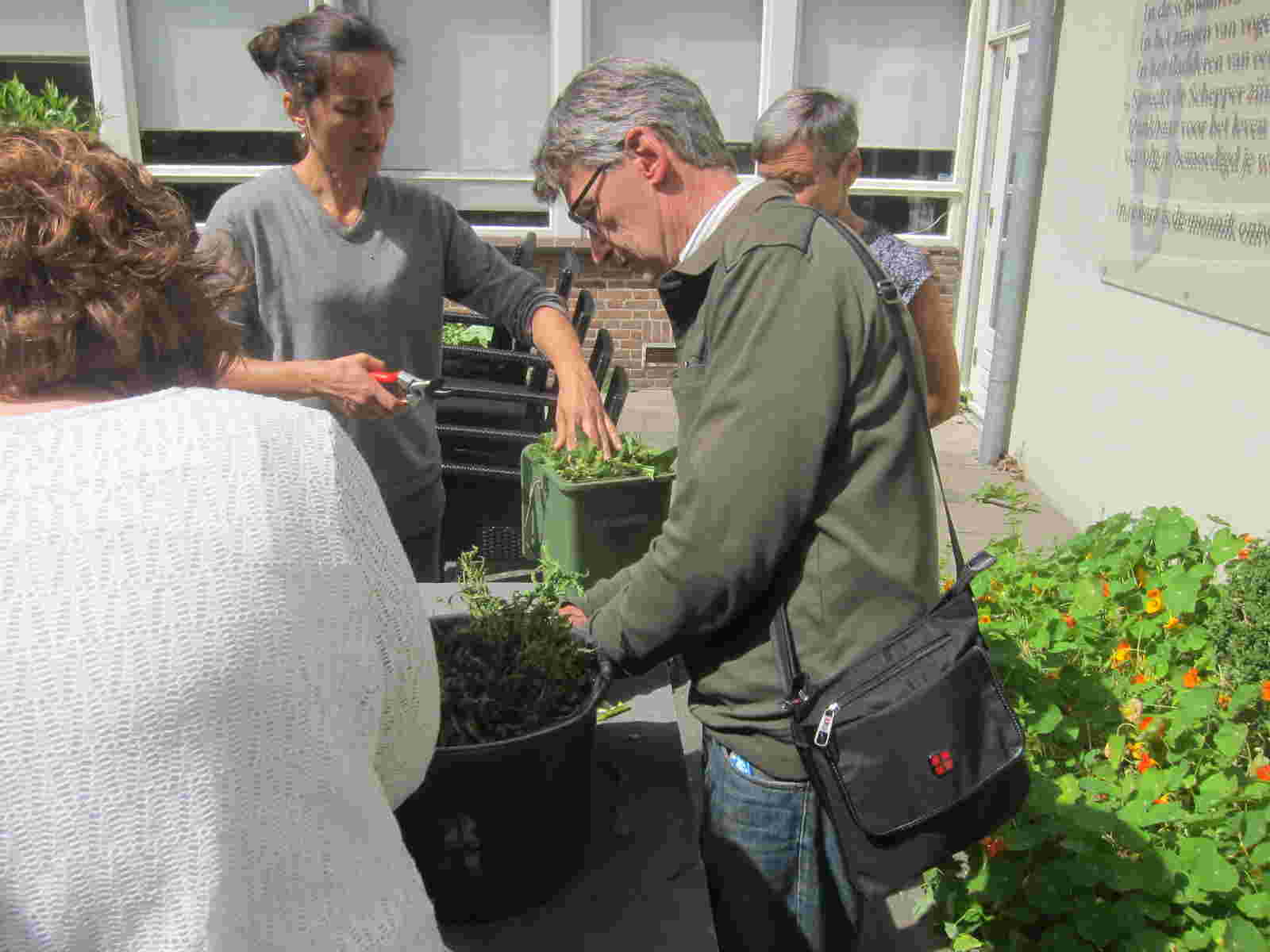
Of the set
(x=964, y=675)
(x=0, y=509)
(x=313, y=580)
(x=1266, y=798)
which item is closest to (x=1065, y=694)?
(x=1266, y=798)

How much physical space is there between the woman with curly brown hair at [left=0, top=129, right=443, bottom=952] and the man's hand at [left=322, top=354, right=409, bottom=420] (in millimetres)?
1109

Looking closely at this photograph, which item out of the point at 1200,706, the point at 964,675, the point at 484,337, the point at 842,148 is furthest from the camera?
the point at 484,337

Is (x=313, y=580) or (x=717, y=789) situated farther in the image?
(x=717, y=789)

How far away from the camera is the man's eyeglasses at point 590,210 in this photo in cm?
171

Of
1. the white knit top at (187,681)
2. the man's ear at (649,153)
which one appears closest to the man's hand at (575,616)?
the man's ear at (649,153)

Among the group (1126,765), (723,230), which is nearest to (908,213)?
(1126,765)

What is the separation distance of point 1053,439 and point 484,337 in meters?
3.15

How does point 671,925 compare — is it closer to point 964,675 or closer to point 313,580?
point 964,675

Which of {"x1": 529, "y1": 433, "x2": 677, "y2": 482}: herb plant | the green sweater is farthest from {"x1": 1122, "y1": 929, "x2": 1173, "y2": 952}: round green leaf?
{"x1": 529, "y1": 433, "x2": 677, "y2": 482}: herb plant

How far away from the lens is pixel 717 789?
1.77 metres

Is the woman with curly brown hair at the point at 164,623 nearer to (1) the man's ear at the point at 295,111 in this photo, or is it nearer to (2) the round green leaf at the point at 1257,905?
(1) the man's ear at the point at 295,111

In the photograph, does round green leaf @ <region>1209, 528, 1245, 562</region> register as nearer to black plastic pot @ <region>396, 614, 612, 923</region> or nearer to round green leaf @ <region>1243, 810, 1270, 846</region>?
round green leaf @ <region>1243, 810, 1270, 846</region>

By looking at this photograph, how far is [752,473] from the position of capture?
Answer: 4.83 ft

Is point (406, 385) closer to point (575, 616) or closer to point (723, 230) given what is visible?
point (575, 616)
